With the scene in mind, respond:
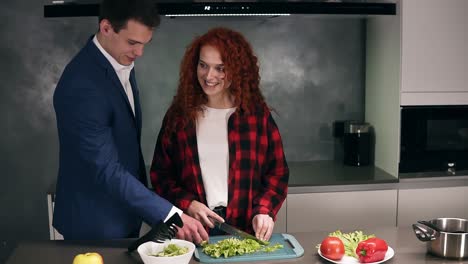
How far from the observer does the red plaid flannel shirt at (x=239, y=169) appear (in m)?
2.22

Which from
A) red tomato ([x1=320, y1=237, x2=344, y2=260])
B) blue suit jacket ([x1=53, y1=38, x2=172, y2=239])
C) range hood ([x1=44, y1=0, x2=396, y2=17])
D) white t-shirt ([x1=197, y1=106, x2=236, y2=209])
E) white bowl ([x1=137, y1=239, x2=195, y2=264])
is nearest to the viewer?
white bowl ([x1=137, y1=239, x2=195, y2=264])

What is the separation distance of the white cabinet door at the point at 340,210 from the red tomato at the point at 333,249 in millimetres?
1285

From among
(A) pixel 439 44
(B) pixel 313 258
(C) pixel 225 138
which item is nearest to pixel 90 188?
(C) pixel 225 138

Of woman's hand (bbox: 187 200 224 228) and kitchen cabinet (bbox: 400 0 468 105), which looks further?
kitchen cabinet (bbox: 400 0 468 105)

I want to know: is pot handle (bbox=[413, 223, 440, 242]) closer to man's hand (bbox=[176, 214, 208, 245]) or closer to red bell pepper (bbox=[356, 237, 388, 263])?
red bell pepper (bbox=[356, 237, 388, 263])

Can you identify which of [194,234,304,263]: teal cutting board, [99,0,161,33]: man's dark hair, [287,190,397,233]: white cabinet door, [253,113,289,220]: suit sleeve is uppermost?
[99,0,161,33]: man's dark hair

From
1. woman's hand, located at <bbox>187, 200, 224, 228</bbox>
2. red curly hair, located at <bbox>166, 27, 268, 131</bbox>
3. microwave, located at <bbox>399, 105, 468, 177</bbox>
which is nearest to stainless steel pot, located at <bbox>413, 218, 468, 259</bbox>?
woman's hand, located at <bbox>187, 200, 224, 228</bbox>

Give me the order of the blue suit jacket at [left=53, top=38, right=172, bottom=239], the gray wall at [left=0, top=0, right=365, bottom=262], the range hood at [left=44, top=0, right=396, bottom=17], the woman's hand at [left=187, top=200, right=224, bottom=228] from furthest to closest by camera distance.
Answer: the gray wall at [left=0, top=0, right=365, bottom=262]
the range hood at [left=44, top=0, right=396, bottom=17]
the woman's hand at [left=187, top=200, right=224, bottom=228]
the blue suit jacket at [left=53, top=38, right=172, bottom=239]

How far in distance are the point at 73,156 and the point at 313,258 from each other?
0.85m

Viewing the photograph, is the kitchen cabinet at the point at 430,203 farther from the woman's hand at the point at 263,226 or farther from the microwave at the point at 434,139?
the woman's hand at the point at 263,226

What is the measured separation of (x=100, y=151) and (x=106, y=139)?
0.15ft

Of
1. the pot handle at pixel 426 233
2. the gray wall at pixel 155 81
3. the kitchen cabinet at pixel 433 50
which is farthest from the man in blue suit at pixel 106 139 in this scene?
the kitchen cabinet at pixel 433 50

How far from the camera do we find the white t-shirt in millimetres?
→ 2215

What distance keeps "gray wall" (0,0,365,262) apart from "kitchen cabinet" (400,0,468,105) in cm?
51
